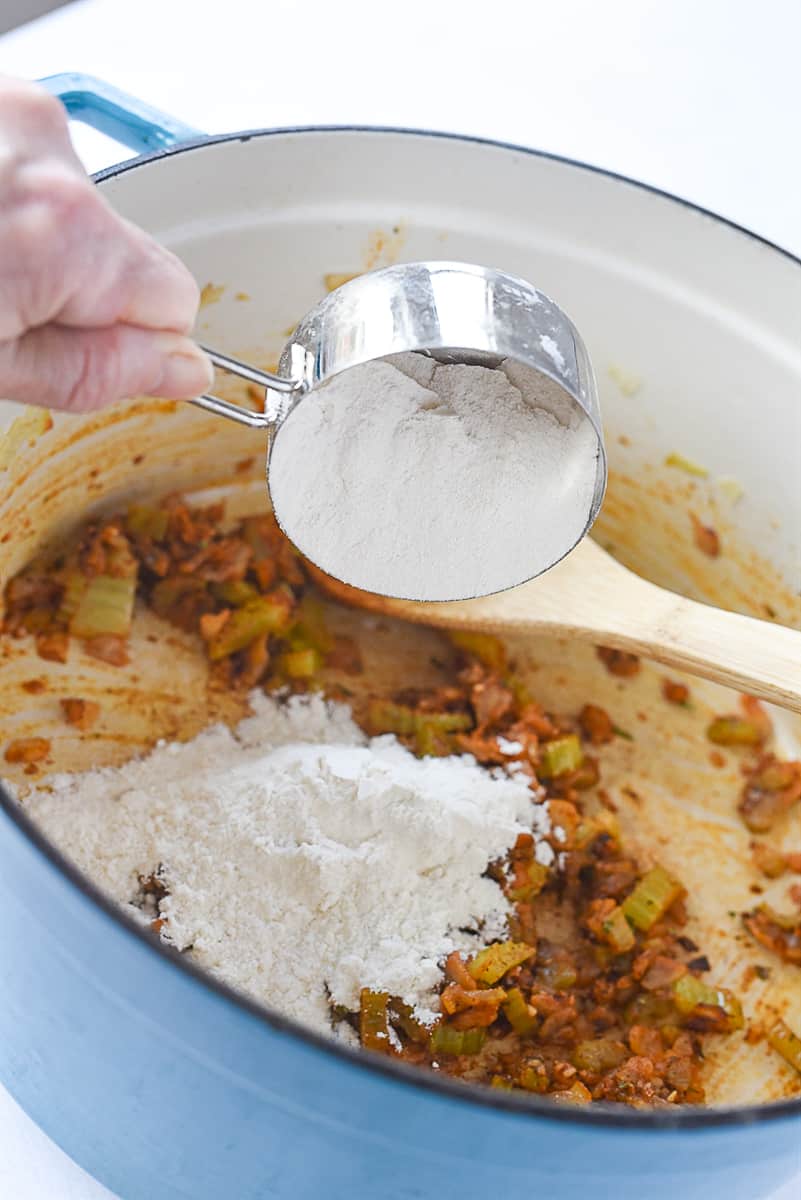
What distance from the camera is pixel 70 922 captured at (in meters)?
0.71

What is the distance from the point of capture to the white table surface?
5.56ft

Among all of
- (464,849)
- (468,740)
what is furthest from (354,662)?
(464,849)

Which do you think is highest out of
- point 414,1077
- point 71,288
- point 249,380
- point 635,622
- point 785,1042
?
point 71,288

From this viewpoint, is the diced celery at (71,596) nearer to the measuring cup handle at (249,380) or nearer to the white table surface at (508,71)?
the measuring cup handle at (249,380)

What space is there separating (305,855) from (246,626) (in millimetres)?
315

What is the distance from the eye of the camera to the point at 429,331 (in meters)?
0.98

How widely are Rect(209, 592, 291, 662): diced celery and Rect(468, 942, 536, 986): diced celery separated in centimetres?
42

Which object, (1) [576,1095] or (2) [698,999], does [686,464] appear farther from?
(1) [576,1095]

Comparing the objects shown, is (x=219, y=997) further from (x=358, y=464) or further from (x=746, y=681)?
(x=746, y=681)

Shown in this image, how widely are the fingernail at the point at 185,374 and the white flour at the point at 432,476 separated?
16 centimetres

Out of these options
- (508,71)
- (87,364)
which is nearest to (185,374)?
(87,364)

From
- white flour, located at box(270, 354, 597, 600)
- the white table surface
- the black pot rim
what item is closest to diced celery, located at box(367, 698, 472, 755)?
white flour, located at box(270, 354, 597, 600)

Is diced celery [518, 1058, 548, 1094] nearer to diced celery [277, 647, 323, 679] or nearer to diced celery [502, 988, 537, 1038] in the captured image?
diced celery [502, 988, 537, 1038]

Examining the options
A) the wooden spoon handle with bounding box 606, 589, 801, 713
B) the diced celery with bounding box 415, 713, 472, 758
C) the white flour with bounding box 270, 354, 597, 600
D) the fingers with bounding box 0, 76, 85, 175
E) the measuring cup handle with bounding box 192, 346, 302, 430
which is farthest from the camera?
the diced celery with bounding box 415, 713, 472, 758
